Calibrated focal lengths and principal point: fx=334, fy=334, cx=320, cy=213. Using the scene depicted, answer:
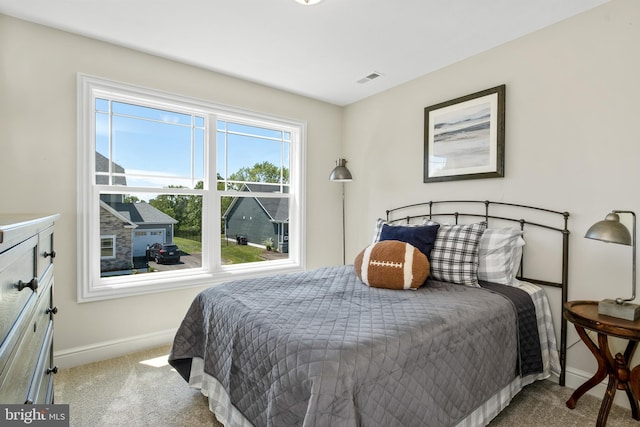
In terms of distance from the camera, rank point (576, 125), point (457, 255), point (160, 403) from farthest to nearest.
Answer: point (457, 255), point (576, 125), point (160, 403)

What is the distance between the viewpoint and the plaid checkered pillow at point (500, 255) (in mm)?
2303

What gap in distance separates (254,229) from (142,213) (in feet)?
3.61

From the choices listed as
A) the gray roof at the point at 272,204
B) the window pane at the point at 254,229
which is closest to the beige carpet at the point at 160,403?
the window pane at the point at 254,229

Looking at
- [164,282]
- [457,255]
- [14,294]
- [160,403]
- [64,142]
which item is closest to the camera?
[14,294]

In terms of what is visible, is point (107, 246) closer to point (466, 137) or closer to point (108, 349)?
point (108, 349)

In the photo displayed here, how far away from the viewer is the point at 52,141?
242 cm

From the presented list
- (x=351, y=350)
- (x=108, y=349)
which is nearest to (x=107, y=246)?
(x=108, y=349)

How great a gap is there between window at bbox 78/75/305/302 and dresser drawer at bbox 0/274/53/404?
143 cm

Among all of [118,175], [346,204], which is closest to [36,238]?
[118,175]

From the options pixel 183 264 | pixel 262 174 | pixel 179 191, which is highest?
pixel 262 174

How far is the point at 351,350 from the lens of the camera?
48.8 inches

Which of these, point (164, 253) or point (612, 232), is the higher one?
point (612, 232)

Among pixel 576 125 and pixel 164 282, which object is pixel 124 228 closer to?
pixel 164 282

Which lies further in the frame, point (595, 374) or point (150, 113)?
point (150, 113)
